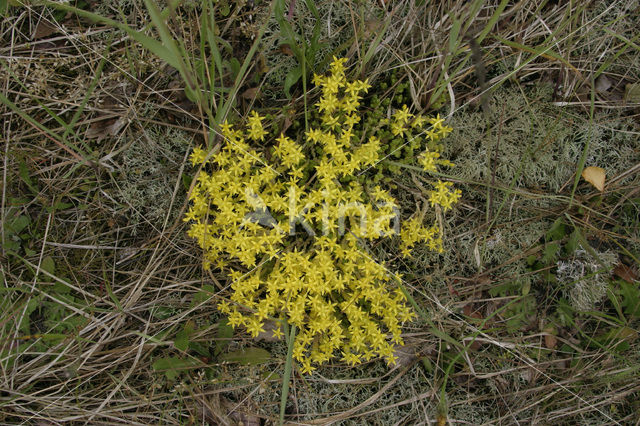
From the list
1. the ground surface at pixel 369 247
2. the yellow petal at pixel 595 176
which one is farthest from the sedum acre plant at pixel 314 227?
the yellow petal at pixel 595 176

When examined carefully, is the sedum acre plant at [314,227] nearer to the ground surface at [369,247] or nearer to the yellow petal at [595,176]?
the ground surface at [369,247]

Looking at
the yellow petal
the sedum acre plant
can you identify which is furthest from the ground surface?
the sedum acre plant

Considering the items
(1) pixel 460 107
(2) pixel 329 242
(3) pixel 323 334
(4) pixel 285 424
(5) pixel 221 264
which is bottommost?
(4) pixel 285 424

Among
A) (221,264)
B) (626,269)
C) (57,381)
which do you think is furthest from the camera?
(626,269)

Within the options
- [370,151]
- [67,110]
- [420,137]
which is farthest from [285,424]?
[67,110]

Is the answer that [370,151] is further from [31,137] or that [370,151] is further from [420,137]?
[31,137]

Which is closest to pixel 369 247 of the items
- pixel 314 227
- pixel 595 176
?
pixel 314 227

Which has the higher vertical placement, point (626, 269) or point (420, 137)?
point (420, 137)
